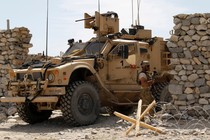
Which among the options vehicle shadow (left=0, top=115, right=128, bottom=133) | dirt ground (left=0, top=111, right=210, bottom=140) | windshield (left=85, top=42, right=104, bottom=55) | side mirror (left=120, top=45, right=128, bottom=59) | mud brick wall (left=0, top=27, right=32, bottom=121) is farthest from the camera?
mud brick wall (left=0, top=27, right=32, bottom=121)

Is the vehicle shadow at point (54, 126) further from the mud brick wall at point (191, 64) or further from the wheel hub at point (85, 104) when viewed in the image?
the mud brick wall at point (191, 64)

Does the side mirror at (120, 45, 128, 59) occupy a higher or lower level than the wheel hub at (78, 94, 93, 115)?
higher

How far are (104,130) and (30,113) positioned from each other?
2696 millimetres

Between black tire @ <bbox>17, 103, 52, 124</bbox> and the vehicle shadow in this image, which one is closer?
the vehicle shadow

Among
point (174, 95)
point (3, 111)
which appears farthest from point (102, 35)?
point (3, 111)

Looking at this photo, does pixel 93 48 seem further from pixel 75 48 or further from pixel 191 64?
pixel 191 64

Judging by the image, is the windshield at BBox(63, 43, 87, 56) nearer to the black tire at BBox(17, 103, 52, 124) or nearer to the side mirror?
the side mirror

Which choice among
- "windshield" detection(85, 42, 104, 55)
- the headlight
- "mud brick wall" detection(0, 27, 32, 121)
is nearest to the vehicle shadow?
the headlight

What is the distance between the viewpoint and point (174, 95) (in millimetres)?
10719

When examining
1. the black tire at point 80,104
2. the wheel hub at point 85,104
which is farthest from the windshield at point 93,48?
the wheel hub at point 85,104

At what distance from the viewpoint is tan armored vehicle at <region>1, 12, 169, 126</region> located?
10.5 meters

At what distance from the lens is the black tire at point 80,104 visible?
34.2 ft

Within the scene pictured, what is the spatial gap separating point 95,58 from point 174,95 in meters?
2.24

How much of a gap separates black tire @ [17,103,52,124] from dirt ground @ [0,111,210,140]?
0.51 feet
